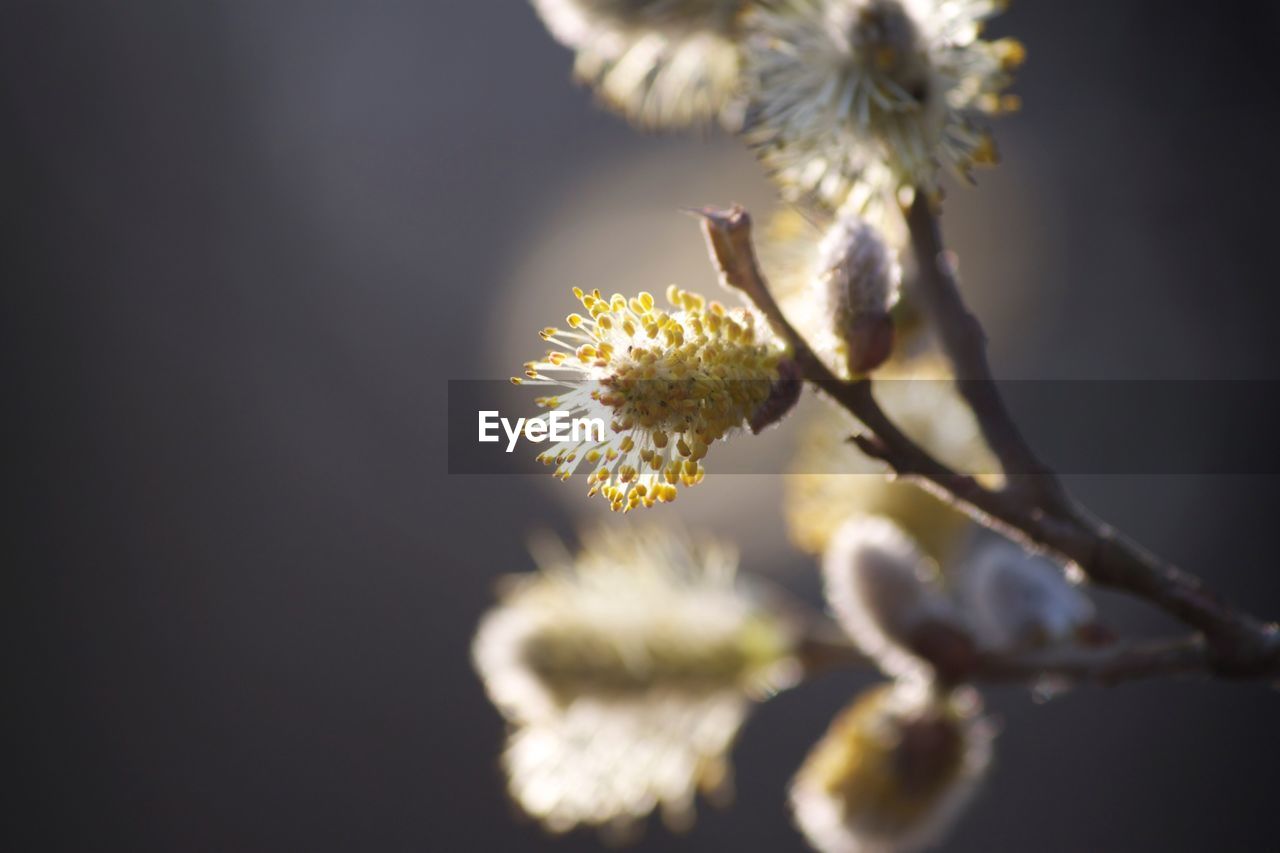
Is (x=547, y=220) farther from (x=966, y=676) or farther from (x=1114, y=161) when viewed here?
(x=966, y=676)

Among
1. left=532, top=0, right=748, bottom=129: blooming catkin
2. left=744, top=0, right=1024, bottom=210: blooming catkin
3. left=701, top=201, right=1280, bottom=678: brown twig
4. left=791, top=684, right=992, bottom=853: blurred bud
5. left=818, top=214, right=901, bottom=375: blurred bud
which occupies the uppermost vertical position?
left=532, top=0, right=748, bottom=129: blooming catkin

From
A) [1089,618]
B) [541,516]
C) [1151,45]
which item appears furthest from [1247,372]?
[1089,618]

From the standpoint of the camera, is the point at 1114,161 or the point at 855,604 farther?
the point at 1114,161

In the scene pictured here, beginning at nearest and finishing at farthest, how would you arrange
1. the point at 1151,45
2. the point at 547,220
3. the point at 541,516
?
the point at 1151,45, the point at 541,516, the point at 547,220

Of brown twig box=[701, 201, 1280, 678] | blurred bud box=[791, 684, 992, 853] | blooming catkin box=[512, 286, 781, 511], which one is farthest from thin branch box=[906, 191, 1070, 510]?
blurred bud box=[791, 684, 992, 853]

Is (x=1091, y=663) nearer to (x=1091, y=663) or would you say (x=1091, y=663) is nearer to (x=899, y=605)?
(x=1091, y=663)

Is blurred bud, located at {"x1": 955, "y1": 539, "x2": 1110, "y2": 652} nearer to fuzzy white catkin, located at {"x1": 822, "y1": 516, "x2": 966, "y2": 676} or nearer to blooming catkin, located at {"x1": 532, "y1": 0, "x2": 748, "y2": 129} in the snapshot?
fuzzy white catkin, located at {"x1": 822, "y1": 516, "x2": 966, "y2": 676}

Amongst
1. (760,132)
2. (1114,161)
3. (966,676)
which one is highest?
(1114,161)

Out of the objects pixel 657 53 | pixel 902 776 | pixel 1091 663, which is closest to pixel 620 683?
pixel 902 776
